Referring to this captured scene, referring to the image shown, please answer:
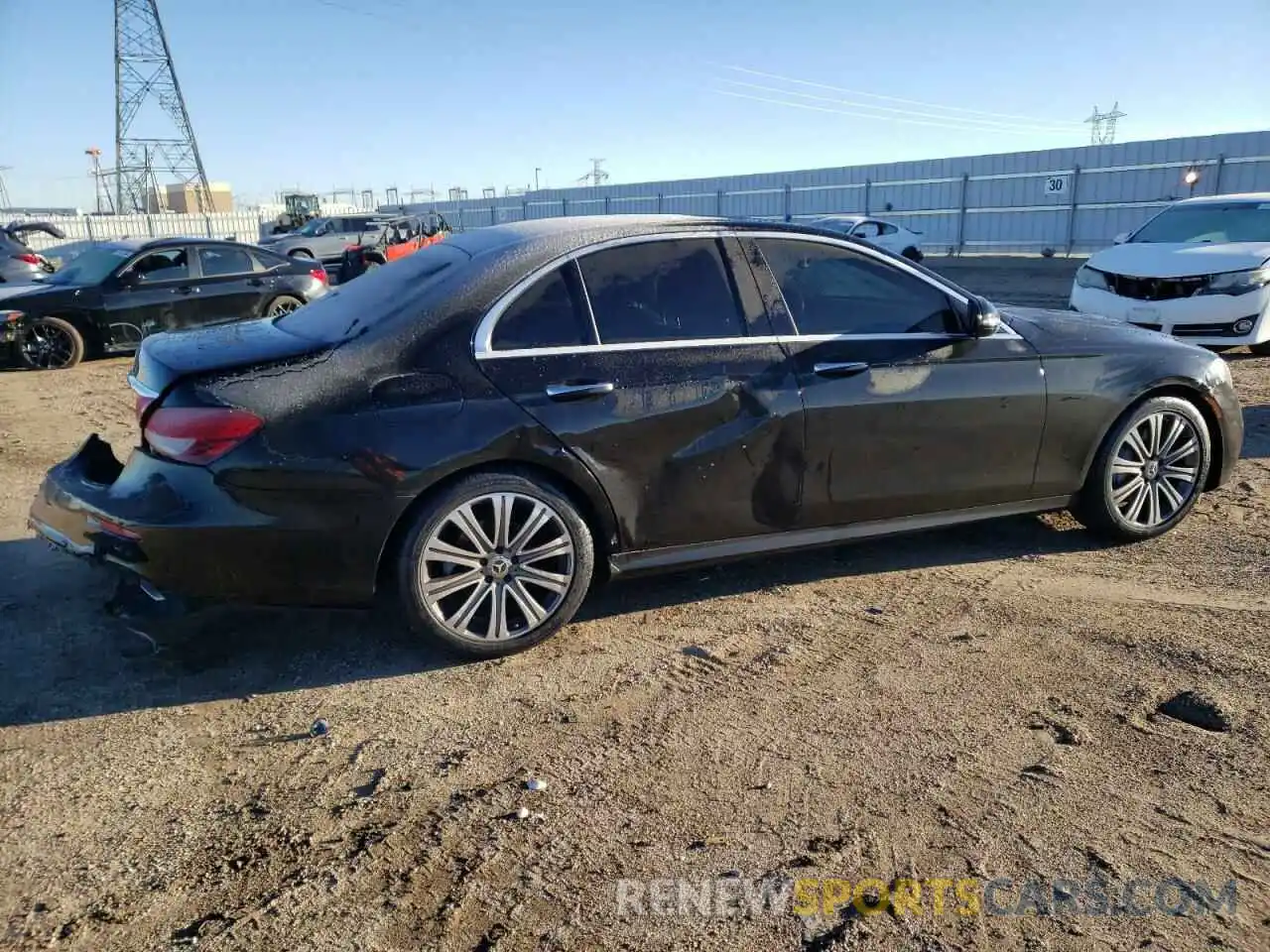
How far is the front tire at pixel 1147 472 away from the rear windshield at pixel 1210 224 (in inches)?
240

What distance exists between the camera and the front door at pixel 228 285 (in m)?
11.3

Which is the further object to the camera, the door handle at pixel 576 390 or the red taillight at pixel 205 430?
the door handle at pixel 576 390

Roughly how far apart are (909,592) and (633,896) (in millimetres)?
2355

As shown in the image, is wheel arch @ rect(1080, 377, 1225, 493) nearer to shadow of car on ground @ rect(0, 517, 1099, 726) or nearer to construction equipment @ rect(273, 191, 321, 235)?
shadow of car on ground @ rect(0, 517, 1099, 726)

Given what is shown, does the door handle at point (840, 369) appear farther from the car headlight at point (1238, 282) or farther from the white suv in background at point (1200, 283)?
the car headlight at point (1238, 282)

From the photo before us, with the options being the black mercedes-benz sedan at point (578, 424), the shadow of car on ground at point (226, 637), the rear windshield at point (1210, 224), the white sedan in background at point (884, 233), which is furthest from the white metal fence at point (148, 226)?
the black mercedes-benz sedan at point (578, 424)

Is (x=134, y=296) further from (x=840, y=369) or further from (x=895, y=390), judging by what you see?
(x=895, y=390)

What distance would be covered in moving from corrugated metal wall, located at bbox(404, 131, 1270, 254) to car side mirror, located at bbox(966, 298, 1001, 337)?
19.3 m

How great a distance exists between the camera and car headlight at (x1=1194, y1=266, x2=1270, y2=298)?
8.90m

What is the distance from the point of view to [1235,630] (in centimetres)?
384

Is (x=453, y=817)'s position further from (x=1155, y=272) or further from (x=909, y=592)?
(x=1155, y=272)

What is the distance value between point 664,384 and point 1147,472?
2.68 meters

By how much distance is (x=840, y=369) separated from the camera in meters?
4.10

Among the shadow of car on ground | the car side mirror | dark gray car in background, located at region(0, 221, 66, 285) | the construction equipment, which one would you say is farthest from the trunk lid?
the construction equipment
